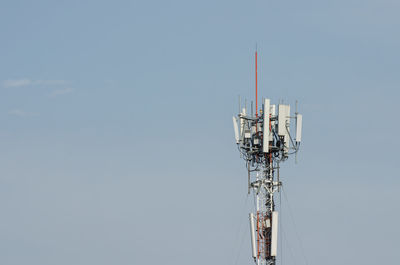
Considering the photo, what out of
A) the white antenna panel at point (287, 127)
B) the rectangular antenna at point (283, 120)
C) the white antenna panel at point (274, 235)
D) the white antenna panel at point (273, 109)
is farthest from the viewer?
the white antenna panel at point (273, 109)

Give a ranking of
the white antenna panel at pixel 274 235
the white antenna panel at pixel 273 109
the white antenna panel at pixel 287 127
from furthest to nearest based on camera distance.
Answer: the white antenna panel at pixel 273 109 < the white antenna panel at pixel 287 127 < the white antenna panel at pixel 274 235

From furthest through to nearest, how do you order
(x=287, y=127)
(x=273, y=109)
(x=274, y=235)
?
1. (x=273, y=109)
2. (x=287, y=127)
3. (x=274, y=235)

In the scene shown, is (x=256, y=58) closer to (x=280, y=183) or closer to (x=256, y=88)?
(x=256, y=88)

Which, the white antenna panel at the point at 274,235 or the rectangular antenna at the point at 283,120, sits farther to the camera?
the rectangular antenna at the point at 283,120

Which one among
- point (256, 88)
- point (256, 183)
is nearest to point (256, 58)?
point (256, 88)

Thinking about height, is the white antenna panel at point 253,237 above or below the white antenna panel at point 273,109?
below

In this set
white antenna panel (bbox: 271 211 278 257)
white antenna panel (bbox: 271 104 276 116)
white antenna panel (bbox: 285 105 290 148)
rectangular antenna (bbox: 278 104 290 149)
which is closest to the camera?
white antenna panel (bbox: 271 211 278 257)

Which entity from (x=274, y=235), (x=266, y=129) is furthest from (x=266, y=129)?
(x=274, y=235)

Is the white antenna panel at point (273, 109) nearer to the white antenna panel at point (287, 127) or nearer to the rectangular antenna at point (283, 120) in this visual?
the rectangular antenna at point (283, 120)

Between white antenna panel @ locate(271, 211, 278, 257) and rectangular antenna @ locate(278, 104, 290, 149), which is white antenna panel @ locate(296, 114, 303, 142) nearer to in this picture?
rectangular antenna @ locate(278, 104, 290, 149)

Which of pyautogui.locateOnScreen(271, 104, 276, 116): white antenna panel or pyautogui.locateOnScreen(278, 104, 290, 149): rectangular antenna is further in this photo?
pyautogui.locateOnScreen(271, 104, 276, 116): white antenna panel

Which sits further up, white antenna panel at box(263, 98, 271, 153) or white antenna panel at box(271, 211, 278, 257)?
white antenna panel at box(263, 98, 271, 153)

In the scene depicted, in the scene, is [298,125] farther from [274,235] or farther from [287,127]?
[274,235]

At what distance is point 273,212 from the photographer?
607 feet
